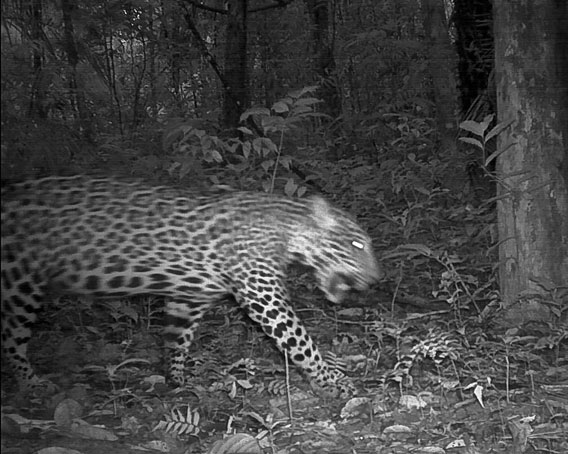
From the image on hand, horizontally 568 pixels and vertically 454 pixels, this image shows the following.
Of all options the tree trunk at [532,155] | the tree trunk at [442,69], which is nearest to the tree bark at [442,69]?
the tree trunk at [442,69]

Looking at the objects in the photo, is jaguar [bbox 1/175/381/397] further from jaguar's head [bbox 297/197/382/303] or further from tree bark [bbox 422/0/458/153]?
tree bark [bbox 422/0/458/153]

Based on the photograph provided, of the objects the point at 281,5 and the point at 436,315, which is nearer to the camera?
the point at 281,5

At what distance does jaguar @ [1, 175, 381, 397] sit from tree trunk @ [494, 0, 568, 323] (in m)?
0.38

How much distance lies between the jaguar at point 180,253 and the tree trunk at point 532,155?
1.25ft

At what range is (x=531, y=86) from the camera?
1.73 meters

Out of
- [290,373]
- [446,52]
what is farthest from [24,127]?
[446,52]

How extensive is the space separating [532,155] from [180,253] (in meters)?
0.75

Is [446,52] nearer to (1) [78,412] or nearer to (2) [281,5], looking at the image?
(2) [281,5]

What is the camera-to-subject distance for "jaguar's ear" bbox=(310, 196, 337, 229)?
4.67ft

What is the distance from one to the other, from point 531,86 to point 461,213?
0.26 meters

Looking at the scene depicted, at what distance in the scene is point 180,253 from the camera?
132 cm

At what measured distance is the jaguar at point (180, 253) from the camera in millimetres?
1154

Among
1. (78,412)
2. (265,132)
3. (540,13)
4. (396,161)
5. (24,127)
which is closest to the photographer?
(24,127)

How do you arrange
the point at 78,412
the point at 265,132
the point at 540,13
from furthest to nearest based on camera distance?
the point at 540,13 → the point at 265,132 → the point at 78,412
